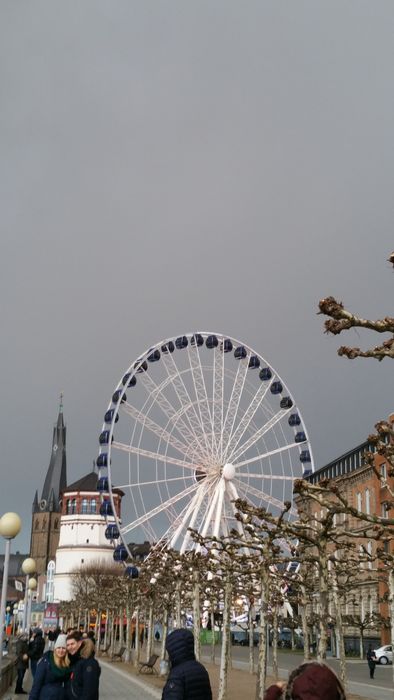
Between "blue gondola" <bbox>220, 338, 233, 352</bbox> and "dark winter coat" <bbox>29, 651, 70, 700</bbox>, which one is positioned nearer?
"dark winter coat" <bbox>29, 651, 70, 700</bbox>

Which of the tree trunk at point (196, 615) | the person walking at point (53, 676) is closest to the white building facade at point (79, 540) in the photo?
the tree trunk at point (196, 615)

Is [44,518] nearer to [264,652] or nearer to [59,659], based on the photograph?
[264,652]

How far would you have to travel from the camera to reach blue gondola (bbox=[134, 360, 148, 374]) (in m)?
55.7

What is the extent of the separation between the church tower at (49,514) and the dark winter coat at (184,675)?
17781 centimetres

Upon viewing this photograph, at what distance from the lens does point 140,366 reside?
2195 inches

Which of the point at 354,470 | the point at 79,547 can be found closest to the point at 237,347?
the point at 354,470

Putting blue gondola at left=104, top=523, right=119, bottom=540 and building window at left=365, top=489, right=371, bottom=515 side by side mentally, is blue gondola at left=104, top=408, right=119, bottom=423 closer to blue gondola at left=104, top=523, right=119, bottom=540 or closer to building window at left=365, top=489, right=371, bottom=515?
blue gondola at left=104, top=523, right=119, bottom=540

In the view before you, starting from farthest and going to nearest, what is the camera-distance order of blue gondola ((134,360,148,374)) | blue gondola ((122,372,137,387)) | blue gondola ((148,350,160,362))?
blue gondola ((148,350,160,362)) < blue gondola ((134,360,148,374)) < blue gondola ((122,372,137,387))

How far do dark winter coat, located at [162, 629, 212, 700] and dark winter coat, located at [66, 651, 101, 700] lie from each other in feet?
10.4

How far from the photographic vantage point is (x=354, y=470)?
70062 millimetres

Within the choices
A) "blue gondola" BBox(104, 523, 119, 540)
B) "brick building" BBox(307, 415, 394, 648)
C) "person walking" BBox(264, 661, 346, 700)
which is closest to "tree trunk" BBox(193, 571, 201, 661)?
"blue gondola" BBox(104, 523, 119, 540)

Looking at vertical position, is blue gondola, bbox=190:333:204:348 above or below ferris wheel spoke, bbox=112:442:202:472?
above

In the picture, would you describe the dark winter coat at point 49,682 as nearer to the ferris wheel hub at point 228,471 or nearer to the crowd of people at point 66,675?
the crowd of people at point 66,675

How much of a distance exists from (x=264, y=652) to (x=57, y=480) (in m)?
169
